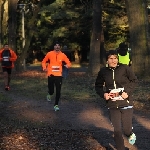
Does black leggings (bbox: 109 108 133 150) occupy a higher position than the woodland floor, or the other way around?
black leggings (bbox: 109 108 133 150)

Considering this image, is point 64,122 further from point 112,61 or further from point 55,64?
point 112,61

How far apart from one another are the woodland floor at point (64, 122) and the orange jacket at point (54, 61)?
1.16 meters

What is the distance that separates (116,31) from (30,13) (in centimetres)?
1629

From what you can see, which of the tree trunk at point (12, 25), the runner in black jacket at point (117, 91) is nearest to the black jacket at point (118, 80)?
the runner in black jacket at point (117, 91)

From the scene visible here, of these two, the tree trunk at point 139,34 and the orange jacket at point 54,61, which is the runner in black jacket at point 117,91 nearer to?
the orange jacket at point 54,61

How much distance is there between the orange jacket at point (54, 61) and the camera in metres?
14.4

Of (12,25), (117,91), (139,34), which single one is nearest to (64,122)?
(117,91)

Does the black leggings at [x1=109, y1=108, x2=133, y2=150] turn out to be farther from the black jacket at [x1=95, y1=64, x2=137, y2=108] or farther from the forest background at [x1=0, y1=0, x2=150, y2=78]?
the forest background at [x1=0, y1=0, x2=150, y2=78]

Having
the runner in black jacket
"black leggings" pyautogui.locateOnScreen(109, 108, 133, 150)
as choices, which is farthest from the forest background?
the runner in black jacket

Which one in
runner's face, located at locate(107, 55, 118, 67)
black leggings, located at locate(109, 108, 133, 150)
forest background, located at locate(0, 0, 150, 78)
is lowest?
black leggings, located at locate(109, 108, 133, 150)

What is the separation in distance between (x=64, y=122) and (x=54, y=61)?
115 inches

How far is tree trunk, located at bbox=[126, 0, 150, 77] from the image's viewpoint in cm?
2298

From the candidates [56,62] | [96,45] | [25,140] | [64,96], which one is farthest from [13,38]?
[25,140]

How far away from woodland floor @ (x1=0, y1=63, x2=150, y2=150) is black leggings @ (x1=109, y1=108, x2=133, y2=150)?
2.04 feet
